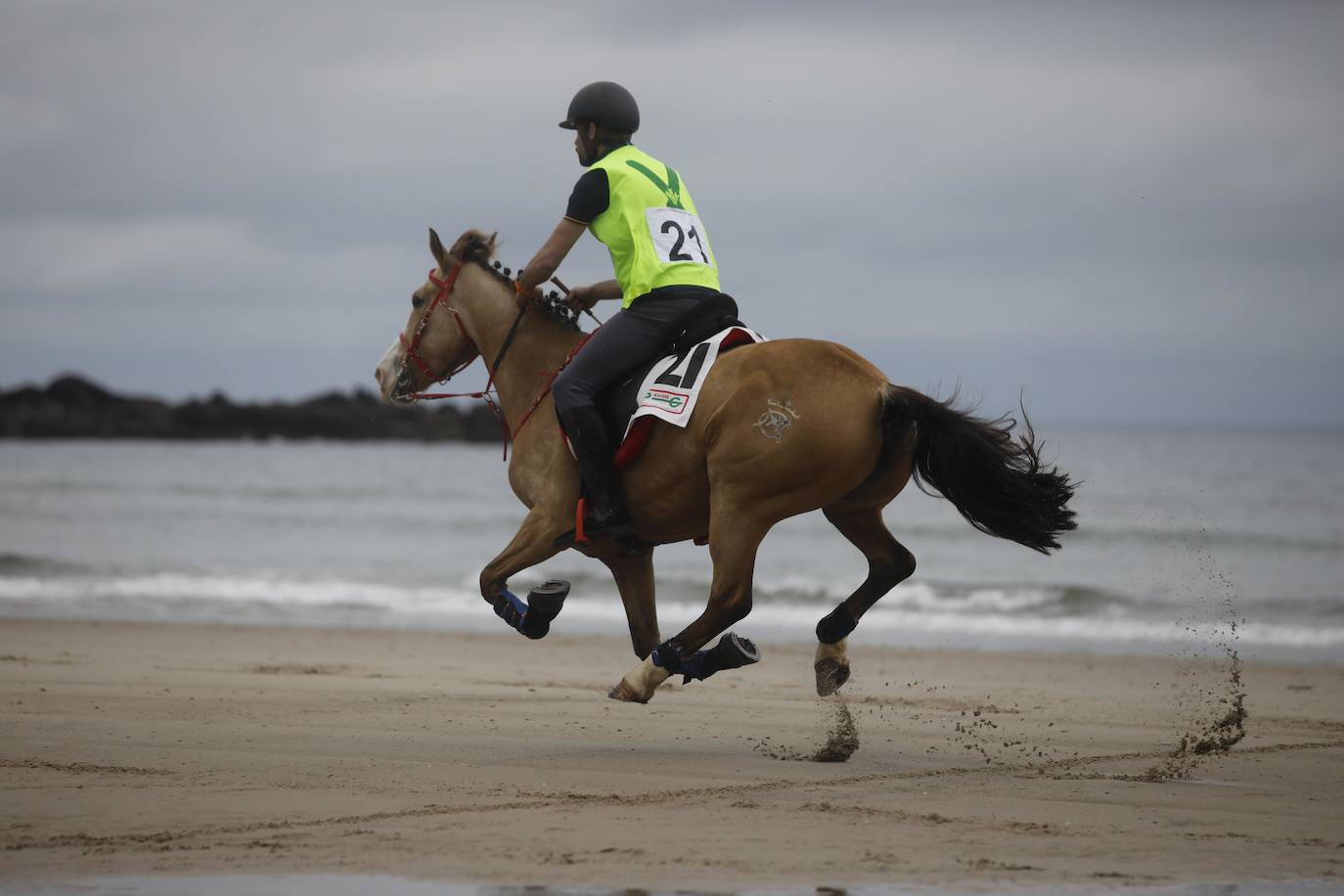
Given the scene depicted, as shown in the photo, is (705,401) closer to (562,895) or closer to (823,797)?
(823,797)

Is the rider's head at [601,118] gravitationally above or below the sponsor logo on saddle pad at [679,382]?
above

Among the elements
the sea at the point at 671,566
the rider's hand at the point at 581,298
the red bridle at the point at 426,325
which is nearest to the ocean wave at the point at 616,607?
the sea at the point at 671,566

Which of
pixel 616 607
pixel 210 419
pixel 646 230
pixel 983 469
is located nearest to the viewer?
pixel 983 469

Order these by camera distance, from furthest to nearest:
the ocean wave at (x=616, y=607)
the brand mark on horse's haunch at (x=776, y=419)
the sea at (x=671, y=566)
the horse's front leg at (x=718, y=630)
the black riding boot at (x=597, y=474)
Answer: the sea at (x=671, y=566)
the ocean wave at (x=616, y=607)
the black riding boot at (x=597, y=474)
the horse's front leg at (x=718, y=630)
the brand mark on horse's haunch at (x=776, y=419)

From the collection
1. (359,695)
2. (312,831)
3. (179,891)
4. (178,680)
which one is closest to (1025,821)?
(312,831)

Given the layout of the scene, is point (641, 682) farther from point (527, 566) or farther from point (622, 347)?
point (622, 347)

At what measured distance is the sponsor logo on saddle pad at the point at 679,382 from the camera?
6871mm

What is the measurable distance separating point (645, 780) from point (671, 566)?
57.4 feet

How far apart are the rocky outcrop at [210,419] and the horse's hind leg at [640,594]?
6235 centimetres

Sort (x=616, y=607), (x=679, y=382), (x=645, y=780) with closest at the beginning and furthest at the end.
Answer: (x=645, y=780)
(x=679, y=382)
(x=616, y=607)

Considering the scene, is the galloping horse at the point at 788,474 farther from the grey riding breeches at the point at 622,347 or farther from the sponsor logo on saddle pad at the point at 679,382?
the grey riding breeches at the point at 622,347

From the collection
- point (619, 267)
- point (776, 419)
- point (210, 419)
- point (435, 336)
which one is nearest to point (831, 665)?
point (776, 419)

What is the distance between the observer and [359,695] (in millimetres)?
9609

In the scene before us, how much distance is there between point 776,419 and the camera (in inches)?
261
